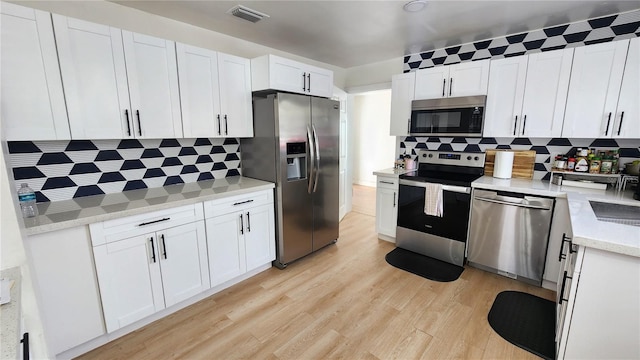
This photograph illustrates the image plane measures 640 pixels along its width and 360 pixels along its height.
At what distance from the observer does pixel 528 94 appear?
2609 mm

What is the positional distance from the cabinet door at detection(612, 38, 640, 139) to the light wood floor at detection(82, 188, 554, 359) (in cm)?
153

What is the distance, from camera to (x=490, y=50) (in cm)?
302

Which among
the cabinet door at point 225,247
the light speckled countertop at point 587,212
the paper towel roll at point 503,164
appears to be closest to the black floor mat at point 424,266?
the light speckled countertop at point 587,212

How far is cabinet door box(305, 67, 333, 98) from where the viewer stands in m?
2.88

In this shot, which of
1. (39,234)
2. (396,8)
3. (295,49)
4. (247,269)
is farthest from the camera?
(295,49)

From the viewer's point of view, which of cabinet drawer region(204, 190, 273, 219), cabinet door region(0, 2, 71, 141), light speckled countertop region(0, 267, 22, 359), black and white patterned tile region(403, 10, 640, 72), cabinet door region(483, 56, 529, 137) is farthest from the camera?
cabinet door region(483, 56, 529, 137)

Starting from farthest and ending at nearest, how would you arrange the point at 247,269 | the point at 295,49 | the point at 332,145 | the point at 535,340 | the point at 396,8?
the point at 295,49 < the point at 332,145 < the point at 247,269 < the point at 396,8 < the point at 535,340

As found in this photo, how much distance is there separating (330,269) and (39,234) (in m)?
2.27

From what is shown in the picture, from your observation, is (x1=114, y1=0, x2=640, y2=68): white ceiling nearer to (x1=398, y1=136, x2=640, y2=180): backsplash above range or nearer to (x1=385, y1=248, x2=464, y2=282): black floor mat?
(x1=398, y1=136, x2=640, y2=180): backsplash above range

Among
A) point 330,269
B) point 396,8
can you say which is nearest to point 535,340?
point 330,269

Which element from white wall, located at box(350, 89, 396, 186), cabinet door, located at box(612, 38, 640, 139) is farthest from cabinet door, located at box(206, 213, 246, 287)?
white wall, located at box(350, 89, 396, 186)

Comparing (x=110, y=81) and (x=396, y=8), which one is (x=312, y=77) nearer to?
(x=396, y=8)

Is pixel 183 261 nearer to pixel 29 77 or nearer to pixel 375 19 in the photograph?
pixel 29 77

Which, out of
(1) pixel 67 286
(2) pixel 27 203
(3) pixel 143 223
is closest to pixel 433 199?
(3) pixel 143 223
